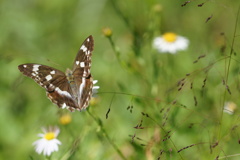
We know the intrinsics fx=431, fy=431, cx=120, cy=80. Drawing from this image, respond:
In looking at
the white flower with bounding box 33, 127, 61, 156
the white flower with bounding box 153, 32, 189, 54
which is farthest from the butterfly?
the white flower with bounding box 153, 32, 189, 54

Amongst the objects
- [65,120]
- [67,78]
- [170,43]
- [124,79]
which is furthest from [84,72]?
[170,43]

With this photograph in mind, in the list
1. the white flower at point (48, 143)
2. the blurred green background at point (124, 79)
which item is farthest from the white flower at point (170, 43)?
the white flower at point (48, 143)

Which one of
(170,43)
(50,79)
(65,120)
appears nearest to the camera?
(50,79)

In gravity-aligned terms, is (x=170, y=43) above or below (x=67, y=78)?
below

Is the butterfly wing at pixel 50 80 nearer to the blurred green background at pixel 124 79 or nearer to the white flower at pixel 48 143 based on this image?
the blurred green background at pixel 124 79

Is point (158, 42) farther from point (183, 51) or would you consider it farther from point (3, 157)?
point (3, 157)

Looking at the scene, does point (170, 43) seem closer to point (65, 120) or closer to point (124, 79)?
point (124, 79)

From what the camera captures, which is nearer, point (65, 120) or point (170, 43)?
point (65, 120)
